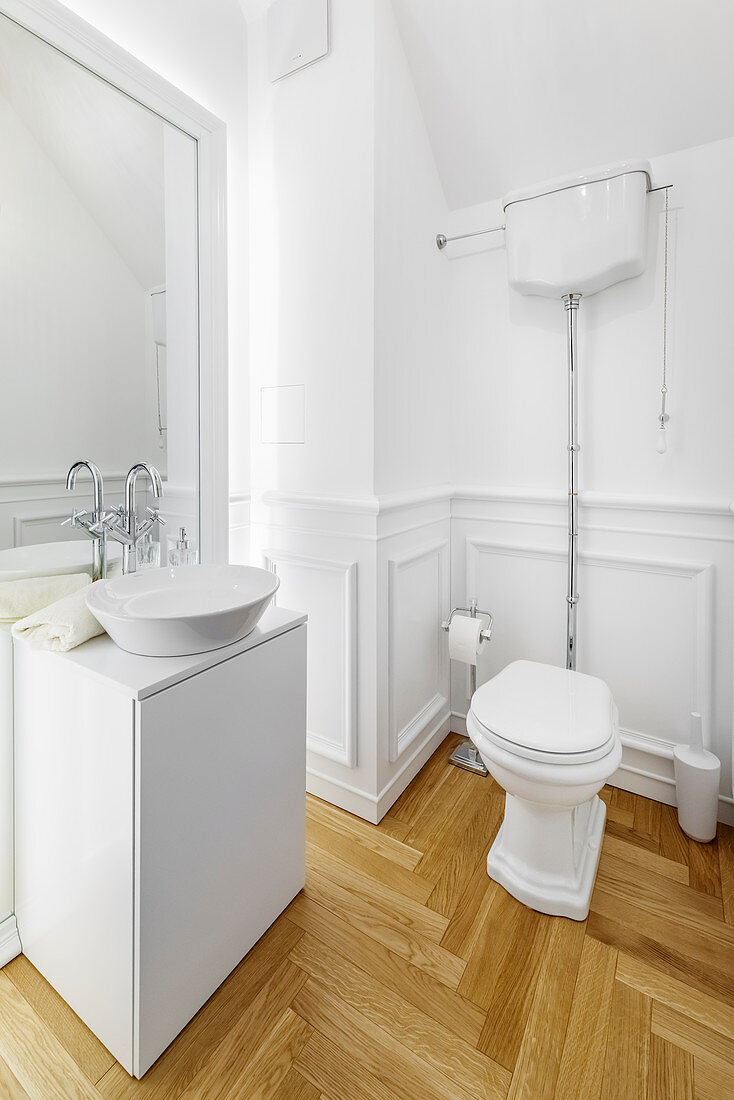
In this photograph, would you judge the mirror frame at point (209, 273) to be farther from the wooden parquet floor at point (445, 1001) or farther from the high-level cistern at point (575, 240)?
the wooden parquet floor at point (445, 1001)

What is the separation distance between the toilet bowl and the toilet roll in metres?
0.31

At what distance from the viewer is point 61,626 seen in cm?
102

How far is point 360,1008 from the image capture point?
3.55 feet

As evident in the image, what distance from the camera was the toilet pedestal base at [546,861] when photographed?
1304mm

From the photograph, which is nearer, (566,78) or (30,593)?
(30,593)

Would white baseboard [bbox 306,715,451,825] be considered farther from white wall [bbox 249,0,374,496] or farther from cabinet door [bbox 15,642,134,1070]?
white wall [bbox 249,0,374,496]

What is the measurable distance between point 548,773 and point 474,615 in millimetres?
726

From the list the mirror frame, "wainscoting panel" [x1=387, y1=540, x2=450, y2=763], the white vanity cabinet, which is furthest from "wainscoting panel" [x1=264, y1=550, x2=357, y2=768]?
the white vanity cabinet

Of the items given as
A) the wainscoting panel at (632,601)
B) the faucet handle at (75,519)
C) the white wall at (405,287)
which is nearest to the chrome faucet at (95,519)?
the faucet handle at (75,519)

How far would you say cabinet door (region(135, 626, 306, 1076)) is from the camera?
93 centimetres

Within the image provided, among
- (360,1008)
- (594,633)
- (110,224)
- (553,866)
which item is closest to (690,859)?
(553,866)

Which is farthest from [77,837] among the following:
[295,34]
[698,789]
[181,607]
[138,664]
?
[295,34]

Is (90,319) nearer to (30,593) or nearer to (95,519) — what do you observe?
(95,519)

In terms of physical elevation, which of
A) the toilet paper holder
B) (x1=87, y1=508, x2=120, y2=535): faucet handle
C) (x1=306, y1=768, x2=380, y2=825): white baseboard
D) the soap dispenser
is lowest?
(x1=306, y1=768, x2=380, y2=825): white baseboard
